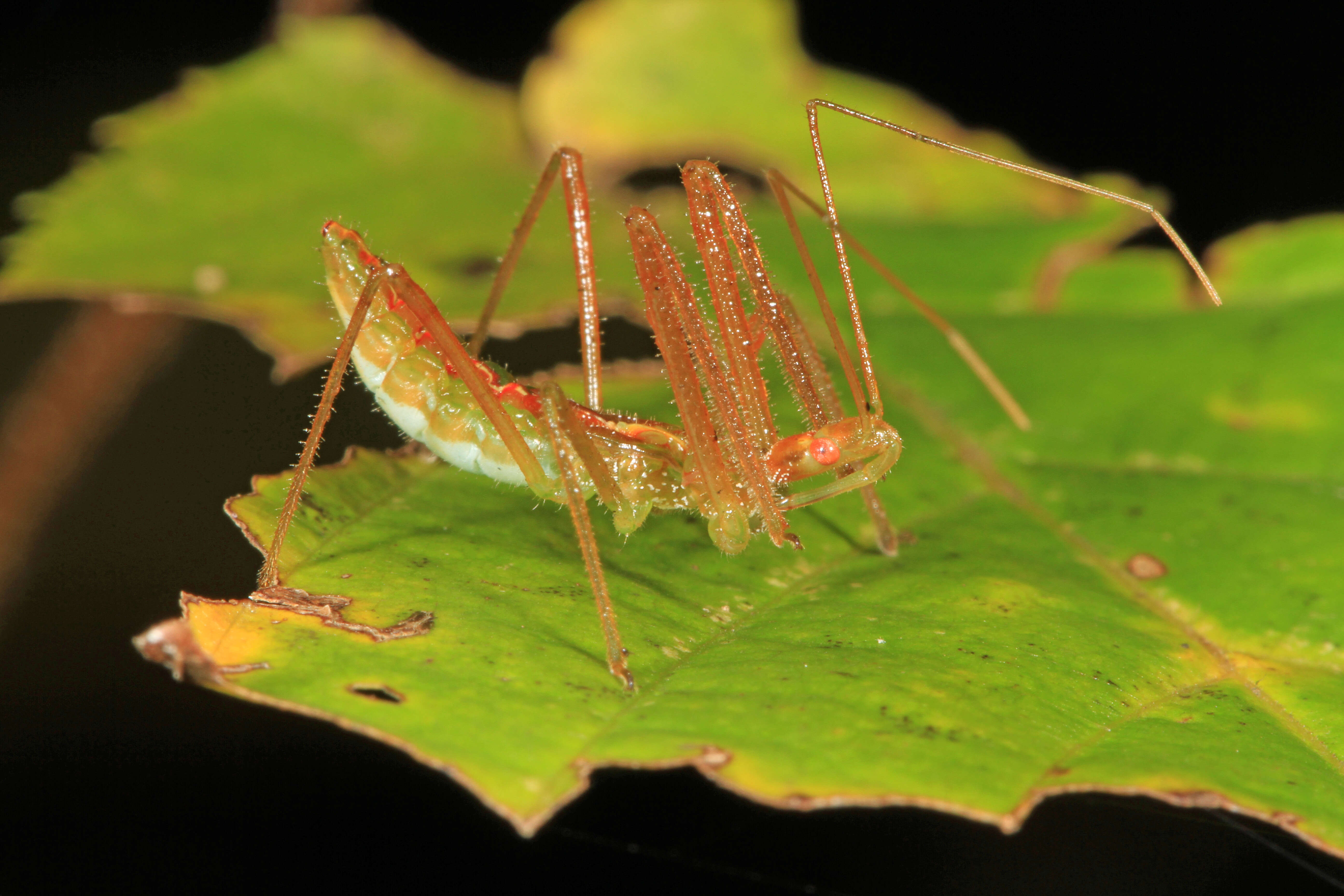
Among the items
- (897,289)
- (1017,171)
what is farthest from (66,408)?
(1017,171)

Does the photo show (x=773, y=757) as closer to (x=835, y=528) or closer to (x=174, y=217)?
(x=835, y=528)

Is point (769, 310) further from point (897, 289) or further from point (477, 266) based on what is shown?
point (477, 266)

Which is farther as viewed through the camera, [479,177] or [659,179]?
[659,179]

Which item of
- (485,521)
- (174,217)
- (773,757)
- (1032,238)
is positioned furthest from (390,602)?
(1032,238)

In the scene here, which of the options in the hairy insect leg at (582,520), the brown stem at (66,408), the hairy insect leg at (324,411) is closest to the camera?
the hairy insect leg at (582,520)

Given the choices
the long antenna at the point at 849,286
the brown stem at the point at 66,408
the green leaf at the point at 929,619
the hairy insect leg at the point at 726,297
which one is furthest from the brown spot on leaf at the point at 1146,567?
the brown stem at the point at 66,408

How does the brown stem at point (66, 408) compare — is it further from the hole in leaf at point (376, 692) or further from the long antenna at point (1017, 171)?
the long antenna at point (1017, 171)

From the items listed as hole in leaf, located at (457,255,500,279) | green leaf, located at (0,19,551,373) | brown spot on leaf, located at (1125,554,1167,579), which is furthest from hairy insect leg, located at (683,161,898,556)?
hole in leaf, located at (457,255,500,279)
